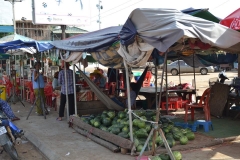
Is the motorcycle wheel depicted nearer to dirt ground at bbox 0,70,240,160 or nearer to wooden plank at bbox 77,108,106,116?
dirt ground at bbox 0,70,240,160

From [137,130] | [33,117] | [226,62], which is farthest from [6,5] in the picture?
[137,130]

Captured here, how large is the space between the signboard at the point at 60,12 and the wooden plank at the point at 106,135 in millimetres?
6423

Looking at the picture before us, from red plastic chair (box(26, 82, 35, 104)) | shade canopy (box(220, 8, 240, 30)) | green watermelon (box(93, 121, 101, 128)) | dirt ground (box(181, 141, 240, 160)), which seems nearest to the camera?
shade canopy (box(220, 8, 240, 30))

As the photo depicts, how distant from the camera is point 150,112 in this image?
25.0 feet

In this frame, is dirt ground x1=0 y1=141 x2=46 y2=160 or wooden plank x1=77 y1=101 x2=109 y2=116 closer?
dirt ground x1=0 y1=141 x2=46 y2=160

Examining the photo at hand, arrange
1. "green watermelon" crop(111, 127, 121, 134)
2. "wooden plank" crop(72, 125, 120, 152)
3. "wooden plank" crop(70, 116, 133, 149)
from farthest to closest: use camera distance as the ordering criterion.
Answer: "green watermelon" crop(111, 127, 121, 134) → "wooden plank" crop(72, 125, 120, 152) → "wooden plank" crop(70, 116, 133, 149)

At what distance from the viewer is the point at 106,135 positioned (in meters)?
6.39

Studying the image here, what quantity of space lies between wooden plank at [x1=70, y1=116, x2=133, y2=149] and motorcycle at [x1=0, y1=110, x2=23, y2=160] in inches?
67.2

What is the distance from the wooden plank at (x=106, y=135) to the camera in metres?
5.76

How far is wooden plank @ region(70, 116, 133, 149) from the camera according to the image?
18.9 feet

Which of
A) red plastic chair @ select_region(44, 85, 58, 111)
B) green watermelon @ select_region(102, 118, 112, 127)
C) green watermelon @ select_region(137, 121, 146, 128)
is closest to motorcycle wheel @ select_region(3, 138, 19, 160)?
green watermelon @ select_region(102, 118, 112, 127)

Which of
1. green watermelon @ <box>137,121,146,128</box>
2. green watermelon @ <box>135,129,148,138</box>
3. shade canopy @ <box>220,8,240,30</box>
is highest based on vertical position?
shade canopy @ <box>220,8,240,30</box>

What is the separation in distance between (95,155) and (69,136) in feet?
5.70

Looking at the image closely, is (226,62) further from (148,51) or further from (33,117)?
(33,117)
